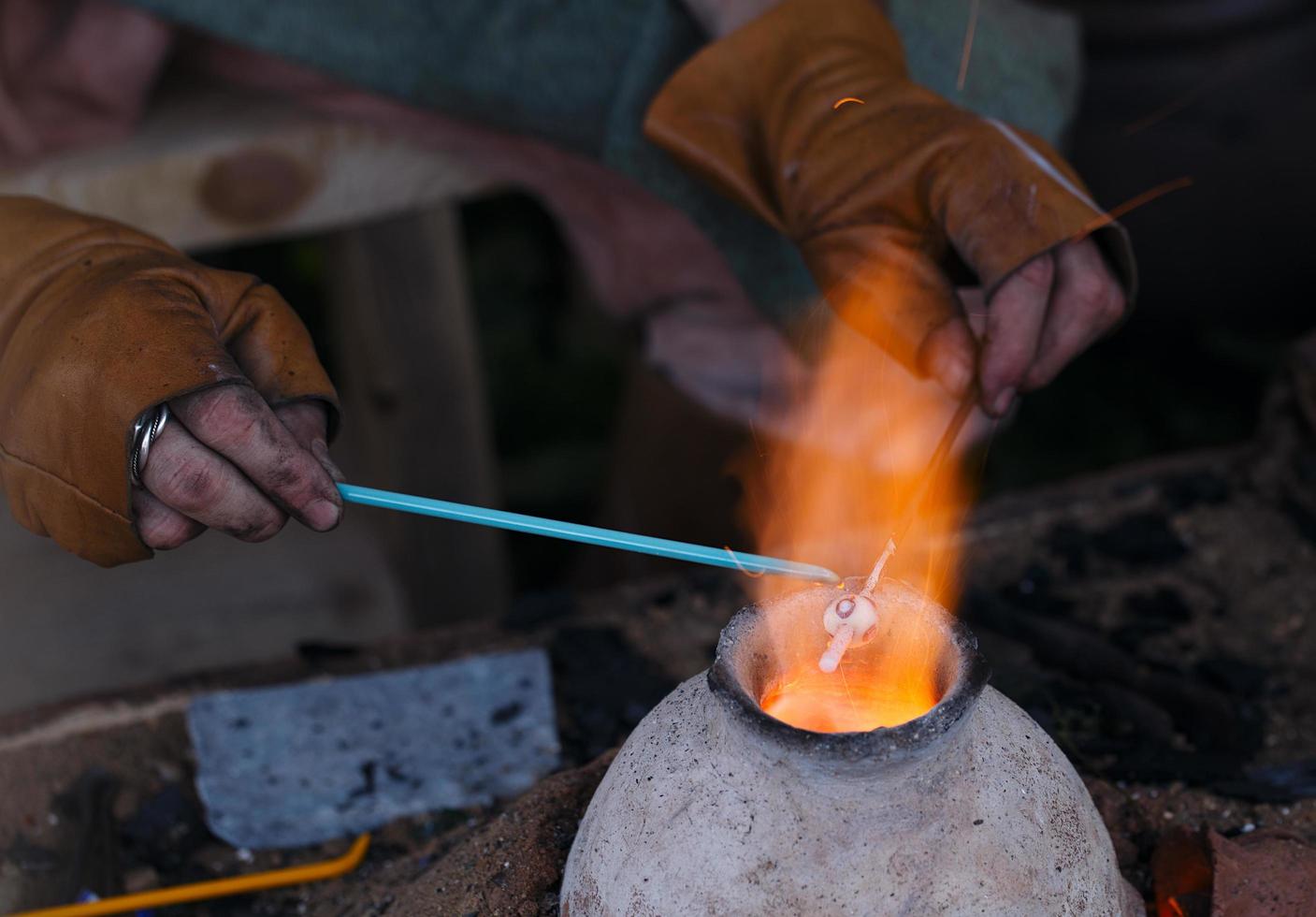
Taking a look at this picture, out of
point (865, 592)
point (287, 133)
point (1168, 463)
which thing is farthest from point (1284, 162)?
point (865, 592)

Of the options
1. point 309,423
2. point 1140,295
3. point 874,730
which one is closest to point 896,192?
point 309,423

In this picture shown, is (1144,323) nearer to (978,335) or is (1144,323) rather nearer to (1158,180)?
(1158,180)

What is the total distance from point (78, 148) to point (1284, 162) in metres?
3.04

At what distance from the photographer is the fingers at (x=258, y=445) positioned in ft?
5.05

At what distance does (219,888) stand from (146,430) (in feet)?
2.56

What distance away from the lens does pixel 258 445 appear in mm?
1539

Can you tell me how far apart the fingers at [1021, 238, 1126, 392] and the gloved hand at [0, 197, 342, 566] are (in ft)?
3.31

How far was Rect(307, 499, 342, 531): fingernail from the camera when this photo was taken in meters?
1.58

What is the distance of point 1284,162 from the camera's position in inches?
143

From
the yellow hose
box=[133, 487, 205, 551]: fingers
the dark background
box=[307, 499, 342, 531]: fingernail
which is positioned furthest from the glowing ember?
the dark background

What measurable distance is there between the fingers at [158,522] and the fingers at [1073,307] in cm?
116

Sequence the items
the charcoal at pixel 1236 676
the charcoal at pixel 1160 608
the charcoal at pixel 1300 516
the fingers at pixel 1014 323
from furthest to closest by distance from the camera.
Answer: the charcoal at pixel 1300 516 → the charcoal at pixel 1160 608 → the charcoal at pixel 1236 676 → the fingers at pixel 1014 323

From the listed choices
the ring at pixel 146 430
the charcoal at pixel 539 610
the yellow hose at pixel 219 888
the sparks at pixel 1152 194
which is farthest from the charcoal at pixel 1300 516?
the ring at pixel 146 430

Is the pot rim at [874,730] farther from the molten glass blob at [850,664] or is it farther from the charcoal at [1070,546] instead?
the charcoal at [1070,546]
